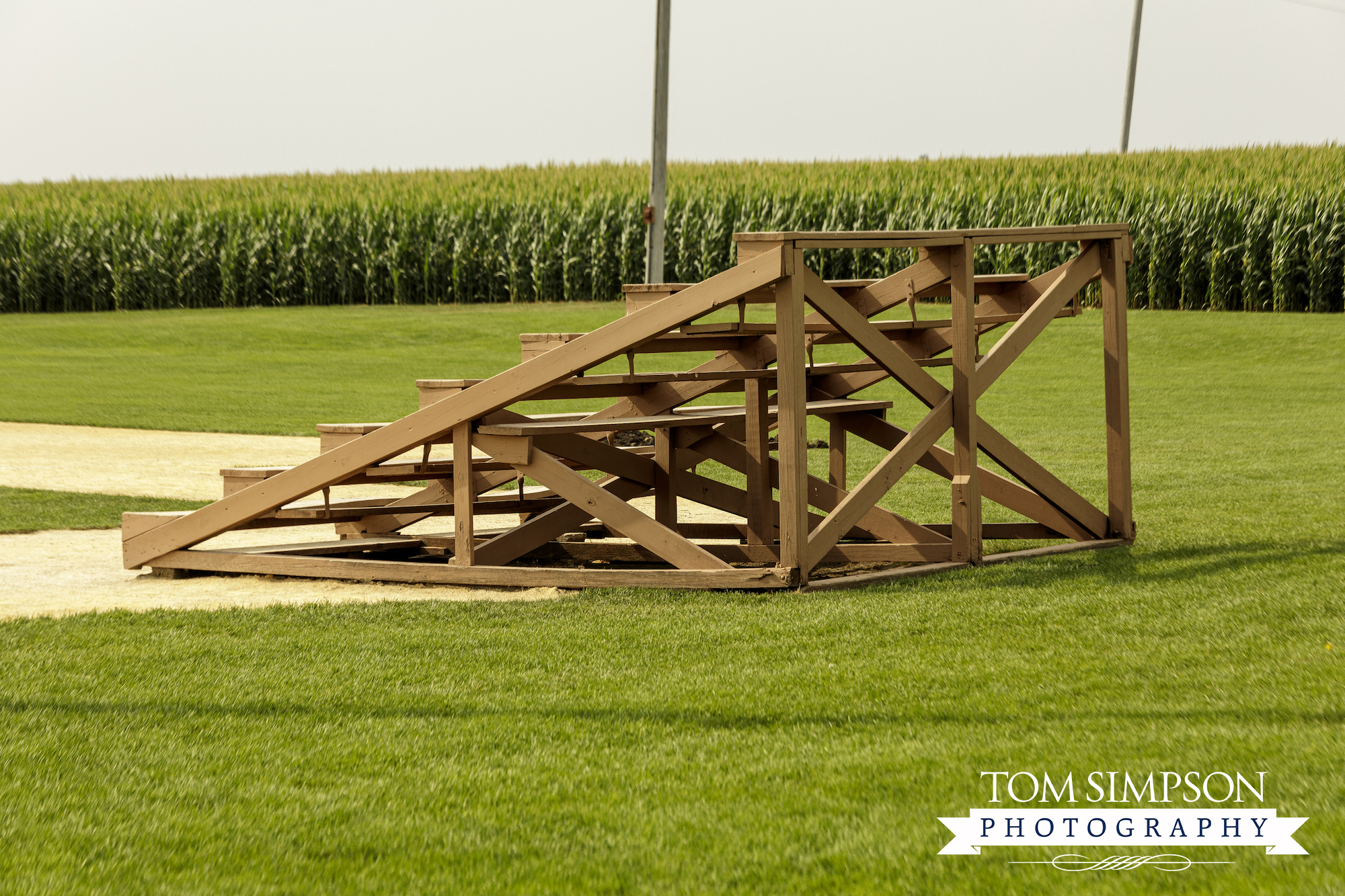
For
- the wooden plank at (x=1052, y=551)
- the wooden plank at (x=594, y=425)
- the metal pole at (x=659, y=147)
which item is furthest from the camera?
the metal pole at (x=659, y=147)

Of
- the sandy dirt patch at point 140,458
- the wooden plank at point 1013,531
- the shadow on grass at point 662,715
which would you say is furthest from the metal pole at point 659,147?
the shadow on grass at point 662,715

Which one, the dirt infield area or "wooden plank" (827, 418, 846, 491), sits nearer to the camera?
the dirt infield area

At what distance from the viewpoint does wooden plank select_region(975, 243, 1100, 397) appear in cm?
808

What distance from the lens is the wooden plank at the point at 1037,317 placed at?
808cm

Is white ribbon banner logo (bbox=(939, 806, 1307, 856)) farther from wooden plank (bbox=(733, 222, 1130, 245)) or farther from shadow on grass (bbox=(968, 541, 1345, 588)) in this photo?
wooden plank (bbox=(733, 222, 1130, 245))

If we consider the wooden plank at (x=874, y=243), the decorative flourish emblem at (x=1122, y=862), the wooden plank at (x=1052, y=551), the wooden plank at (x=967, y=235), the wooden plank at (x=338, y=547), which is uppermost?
the wooden plank at (x=967, y=235)

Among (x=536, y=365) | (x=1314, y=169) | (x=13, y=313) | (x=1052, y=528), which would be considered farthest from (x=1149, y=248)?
(x=13, y=313)

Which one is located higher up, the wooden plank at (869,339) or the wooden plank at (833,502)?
the wooden plank at (869,339)

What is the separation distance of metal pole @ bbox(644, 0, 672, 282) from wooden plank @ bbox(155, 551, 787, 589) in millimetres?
8323

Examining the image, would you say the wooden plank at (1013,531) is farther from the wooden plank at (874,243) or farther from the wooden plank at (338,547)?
the wooden plank at (338,547)

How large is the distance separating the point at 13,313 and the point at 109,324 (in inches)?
320

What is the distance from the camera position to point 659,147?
16.8m

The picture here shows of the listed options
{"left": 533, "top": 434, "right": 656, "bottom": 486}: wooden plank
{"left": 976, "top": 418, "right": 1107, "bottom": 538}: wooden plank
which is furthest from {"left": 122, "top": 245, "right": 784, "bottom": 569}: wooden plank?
{"left": 976, "top": 418, "right": 1107, "bottom": 538}: wooden plank

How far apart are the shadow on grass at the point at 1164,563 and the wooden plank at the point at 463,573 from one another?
1.52 m
